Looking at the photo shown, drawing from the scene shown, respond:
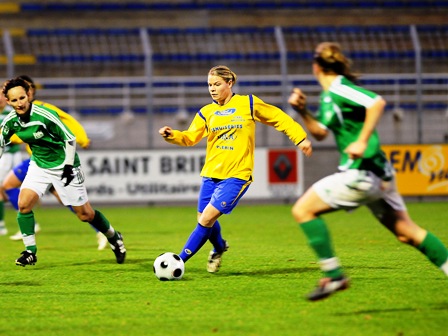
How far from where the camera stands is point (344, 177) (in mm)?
5637

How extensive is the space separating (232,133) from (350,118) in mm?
2093

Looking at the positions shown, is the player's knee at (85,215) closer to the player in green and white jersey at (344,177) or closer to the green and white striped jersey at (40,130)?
the green and white striped jersey at (40,130)

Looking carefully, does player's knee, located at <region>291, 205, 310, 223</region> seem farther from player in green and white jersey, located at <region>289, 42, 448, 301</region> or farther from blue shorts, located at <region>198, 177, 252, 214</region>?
blue shorts, located at <region>198, 177, 252, 214</region>

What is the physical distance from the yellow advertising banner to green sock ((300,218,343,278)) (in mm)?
12471

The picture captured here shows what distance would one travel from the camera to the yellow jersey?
7609 mm

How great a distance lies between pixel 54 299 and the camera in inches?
258

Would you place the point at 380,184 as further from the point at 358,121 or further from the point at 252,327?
the point at 252,327

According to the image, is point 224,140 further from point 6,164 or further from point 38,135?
point 6,164

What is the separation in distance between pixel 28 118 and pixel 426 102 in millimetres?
13275

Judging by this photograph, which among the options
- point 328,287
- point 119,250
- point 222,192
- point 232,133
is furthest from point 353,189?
point 119,250

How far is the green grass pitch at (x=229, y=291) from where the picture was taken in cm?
533

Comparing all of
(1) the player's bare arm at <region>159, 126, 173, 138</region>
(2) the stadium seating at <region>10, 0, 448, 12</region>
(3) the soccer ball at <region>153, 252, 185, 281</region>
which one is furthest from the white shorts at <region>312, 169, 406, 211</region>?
(2) the stadium seating at <region>10, 0, 448, 12</region>

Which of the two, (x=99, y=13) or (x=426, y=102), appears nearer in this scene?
(x=426, y=102)

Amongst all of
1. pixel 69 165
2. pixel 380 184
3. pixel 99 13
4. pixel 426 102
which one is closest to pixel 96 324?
pixel 380 184
